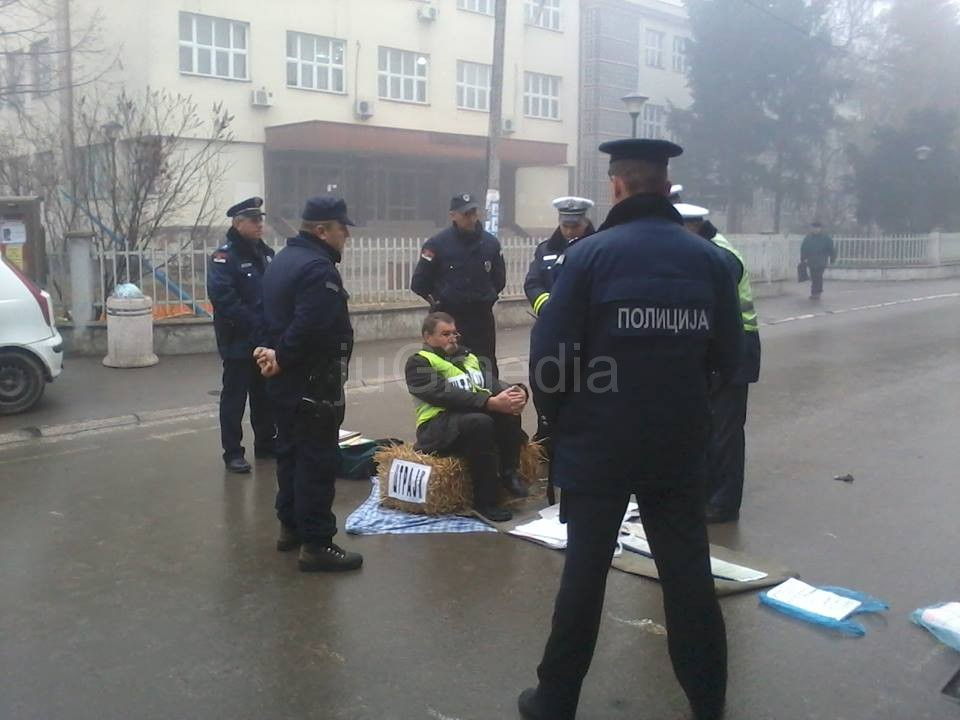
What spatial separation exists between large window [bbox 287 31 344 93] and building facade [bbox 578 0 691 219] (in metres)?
10.9

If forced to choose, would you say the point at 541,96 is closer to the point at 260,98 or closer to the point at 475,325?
the point at 260,98

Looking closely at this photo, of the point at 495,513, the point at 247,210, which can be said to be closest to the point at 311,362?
the point at 495,513

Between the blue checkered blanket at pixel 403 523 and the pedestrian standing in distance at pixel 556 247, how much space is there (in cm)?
98

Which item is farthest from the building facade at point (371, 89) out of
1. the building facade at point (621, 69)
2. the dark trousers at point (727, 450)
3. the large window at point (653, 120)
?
the dark trousers at point (727, 450)

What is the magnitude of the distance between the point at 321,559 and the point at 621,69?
35818 mm

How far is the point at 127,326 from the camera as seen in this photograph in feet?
33.8

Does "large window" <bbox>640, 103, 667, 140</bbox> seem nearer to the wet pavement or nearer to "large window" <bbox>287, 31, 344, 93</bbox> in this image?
"large window" <bbox>287, 31, 344, 93</bbox>

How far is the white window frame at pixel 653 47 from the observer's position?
39344 mm

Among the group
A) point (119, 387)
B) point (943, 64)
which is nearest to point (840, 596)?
point (119, 387)

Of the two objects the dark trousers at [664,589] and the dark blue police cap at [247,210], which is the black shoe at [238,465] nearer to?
the dark blue police cap at [247,210]

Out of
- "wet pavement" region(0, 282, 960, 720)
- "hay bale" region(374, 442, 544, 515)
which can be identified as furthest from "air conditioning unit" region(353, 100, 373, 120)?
"hay bale" region(374, 442, 544, 515)

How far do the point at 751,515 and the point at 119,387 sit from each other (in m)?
6.38

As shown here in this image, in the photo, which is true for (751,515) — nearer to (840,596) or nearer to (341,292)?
(840,596)

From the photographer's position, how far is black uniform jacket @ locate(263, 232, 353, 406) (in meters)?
4.43
